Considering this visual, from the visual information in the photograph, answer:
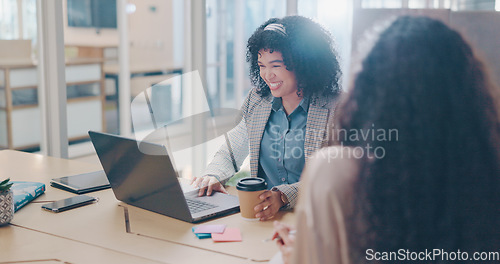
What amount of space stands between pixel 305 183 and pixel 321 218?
6 cm

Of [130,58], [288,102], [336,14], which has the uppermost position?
[336,14]

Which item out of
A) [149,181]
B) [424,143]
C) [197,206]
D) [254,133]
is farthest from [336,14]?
[424,143]

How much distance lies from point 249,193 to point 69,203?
61 cm

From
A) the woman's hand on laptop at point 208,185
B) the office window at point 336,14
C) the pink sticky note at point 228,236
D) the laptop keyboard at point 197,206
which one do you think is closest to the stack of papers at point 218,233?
the pink sticky note at point 228,236

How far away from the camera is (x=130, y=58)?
378cm

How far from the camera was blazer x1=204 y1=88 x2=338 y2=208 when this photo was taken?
6.19 ft

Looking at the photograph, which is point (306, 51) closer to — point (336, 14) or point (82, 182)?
point (82, 182)

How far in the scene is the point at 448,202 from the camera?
0.81 metres

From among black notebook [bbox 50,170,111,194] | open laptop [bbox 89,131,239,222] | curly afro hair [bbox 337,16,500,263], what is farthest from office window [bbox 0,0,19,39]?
curly afro hair [bbox 337,16,500,263]

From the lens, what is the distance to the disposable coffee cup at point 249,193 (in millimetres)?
1450

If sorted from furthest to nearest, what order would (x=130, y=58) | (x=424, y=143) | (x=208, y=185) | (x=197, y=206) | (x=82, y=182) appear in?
(x=130, y=58)
(x=82, y=182)
(x=208, y=185)
(x=197, y=206)
(x=424, y=143)

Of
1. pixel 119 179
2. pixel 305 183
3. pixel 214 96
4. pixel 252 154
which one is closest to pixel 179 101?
pixel 214 96

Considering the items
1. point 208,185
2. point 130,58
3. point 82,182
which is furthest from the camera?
point 130,58

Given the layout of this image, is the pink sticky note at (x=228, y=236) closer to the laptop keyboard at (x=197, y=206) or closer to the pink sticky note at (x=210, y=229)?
the pink sticky note at (x=210, y=229)
